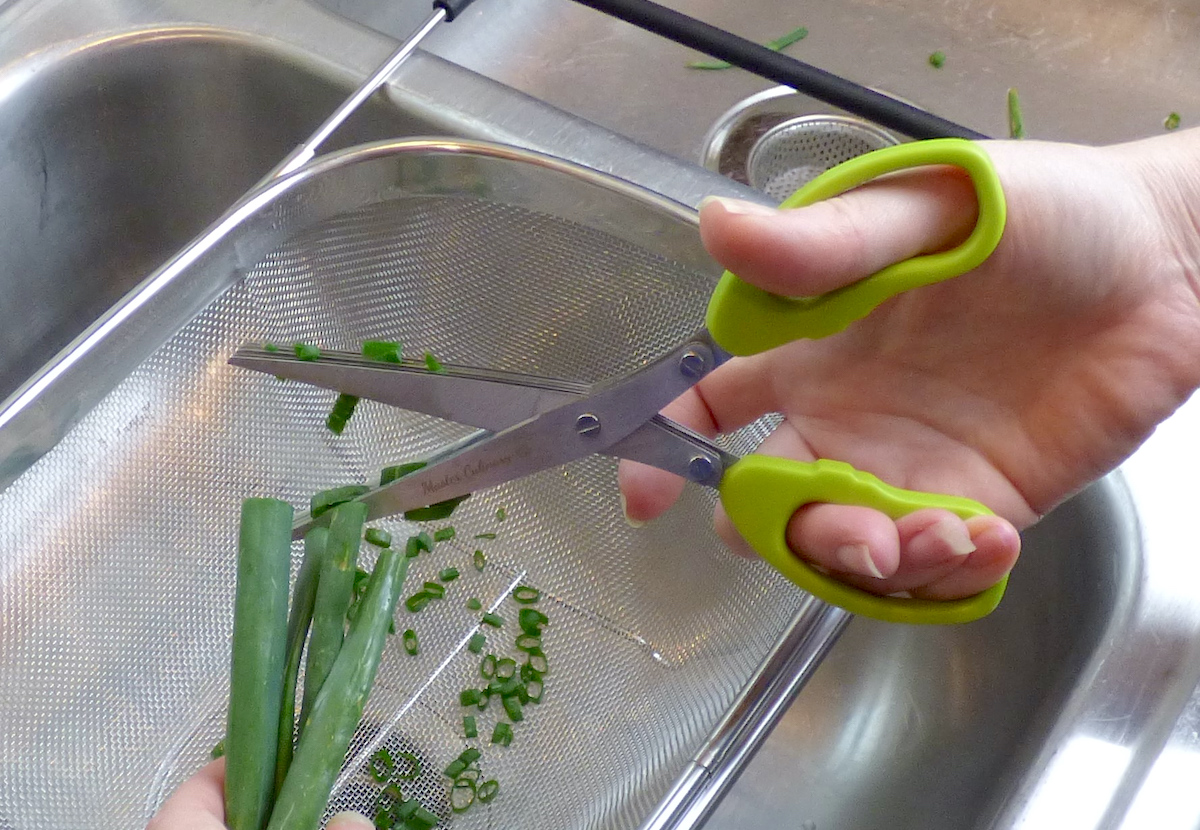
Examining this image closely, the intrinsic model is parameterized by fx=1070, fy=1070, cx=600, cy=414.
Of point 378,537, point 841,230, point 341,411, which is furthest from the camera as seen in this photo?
point 378,537

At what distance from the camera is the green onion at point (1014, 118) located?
3.22ft

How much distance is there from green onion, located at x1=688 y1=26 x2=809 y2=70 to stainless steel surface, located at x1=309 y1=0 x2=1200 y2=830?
0.01m

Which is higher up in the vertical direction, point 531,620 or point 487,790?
point 531,620

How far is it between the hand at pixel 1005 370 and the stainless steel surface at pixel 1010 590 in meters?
0.08

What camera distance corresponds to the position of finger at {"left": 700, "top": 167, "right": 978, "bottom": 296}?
1.44 feet

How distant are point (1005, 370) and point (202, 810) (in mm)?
478

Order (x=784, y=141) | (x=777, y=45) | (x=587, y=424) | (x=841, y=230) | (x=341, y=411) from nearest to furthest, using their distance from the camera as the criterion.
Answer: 1. (x=841, y=230)
2. (x=587, y=424)
3. (x=341, y=411)
4. (x=784, y=141)
5. (x=777, y=45)

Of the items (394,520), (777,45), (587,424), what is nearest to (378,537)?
(394,520)

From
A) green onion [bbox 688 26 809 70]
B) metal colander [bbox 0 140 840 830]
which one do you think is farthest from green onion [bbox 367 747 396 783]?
green onion [bbox 688 26 809 70]

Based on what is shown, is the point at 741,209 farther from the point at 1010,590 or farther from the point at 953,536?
the point at 1010,590

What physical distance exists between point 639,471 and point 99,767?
1.39 ft

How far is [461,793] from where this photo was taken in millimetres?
756

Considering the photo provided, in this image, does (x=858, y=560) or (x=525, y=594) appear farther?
(x=525, y=594)

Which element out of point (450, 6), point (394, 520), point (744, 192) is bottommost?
point (394, 520)
